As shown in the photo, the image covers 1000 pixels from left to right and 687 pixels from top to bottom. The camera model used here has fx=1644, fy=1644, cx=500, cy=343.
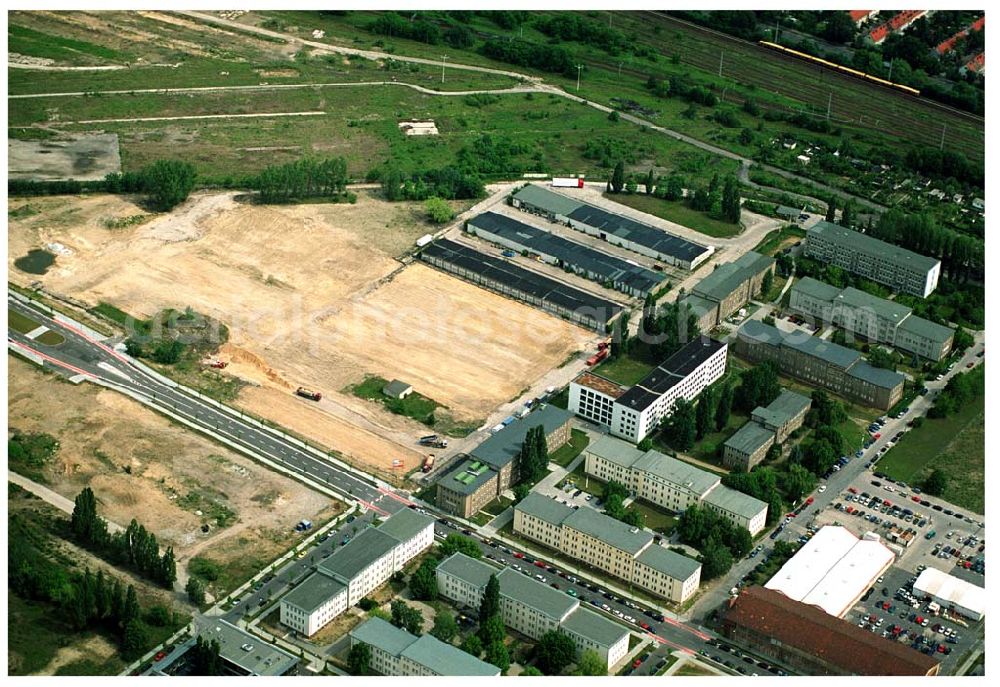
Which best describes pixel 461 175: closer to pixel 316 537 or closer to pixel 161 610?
pixel 316 537

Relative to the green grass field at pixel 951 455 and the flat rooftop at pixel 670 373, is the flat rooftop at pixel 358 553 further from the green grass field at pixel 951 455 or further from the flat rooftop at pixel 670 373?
the green grass field at pixel 951 455

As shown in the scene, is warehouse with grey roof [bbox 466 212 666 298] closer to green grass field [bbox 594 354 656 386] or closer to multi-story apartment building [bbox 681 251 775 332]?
multi-story apartment building [bbox 681 251 775 332]

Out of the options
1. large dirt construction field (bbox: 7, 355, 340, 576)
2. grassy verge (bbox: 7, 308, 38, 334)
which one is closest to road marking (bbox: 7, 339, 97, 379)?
large dirt construction field (bbox: 7, 355, 340, 576)

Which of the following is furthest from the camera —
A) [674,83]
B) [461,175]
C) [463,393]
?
[674,83]

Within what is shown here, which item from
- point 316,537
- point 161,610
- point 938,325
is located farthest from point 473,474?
point 938,325

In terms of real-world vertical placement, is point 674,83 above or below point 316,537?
above

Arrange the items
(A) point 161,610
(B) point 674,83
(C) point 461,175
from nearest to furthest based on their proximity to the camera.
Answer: (A) point 161,610 < (C) point 461,175 < (B) point 674,83

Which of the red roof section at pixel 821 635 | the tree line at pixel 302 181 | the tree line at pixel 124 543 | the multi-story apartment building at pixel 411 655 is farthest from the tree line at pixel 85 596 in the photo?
the tree line at pixel 302 181

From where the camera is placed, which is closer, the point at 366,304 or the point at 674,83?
the point at 366,304
